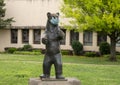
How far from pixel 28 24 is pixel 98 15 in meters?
15.8

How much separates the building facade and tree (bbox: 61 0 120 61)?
1214cm

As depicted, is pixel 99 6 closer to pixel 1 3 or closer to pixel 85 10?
pixel 85 10

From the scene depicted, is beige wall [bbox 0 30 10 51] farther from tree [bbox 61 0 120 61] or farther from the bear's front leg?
the bear's front leg

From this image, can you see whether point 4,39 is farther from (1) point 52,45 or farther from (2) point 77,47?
(1) point 52,45

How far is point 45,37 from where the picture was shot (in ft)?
33.9

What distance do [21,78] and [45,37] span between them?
623cm

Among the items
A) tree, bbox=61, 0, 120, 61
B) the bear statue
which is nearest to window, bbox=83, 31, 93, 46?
tree, bbox=61, 0, 120, 61

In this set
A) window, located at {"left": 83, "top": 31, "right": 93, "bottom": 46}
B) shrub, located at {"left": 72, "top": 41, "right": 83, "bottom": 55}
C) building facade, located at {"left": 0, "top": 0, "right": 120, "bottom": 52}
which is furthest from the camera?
→ building facade, located at {"left": 0, "top": 0, "right": 120, "bottom": 52}

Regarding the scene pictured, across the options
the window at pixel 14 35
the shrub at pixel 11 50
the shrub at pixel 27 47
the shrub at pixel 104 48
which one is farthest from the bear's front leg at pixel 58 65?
the window at pixel 14 35

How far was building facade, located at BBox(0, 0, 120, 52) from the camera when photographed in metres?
45.0

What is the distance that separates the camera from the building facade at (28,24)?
148 ft

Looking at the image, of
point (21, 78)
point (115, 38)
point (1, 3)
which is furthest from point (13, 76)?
point (1, 3)

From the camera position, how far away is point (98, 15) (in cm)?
3128

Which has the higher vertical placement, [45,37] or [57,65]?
[45,37]
